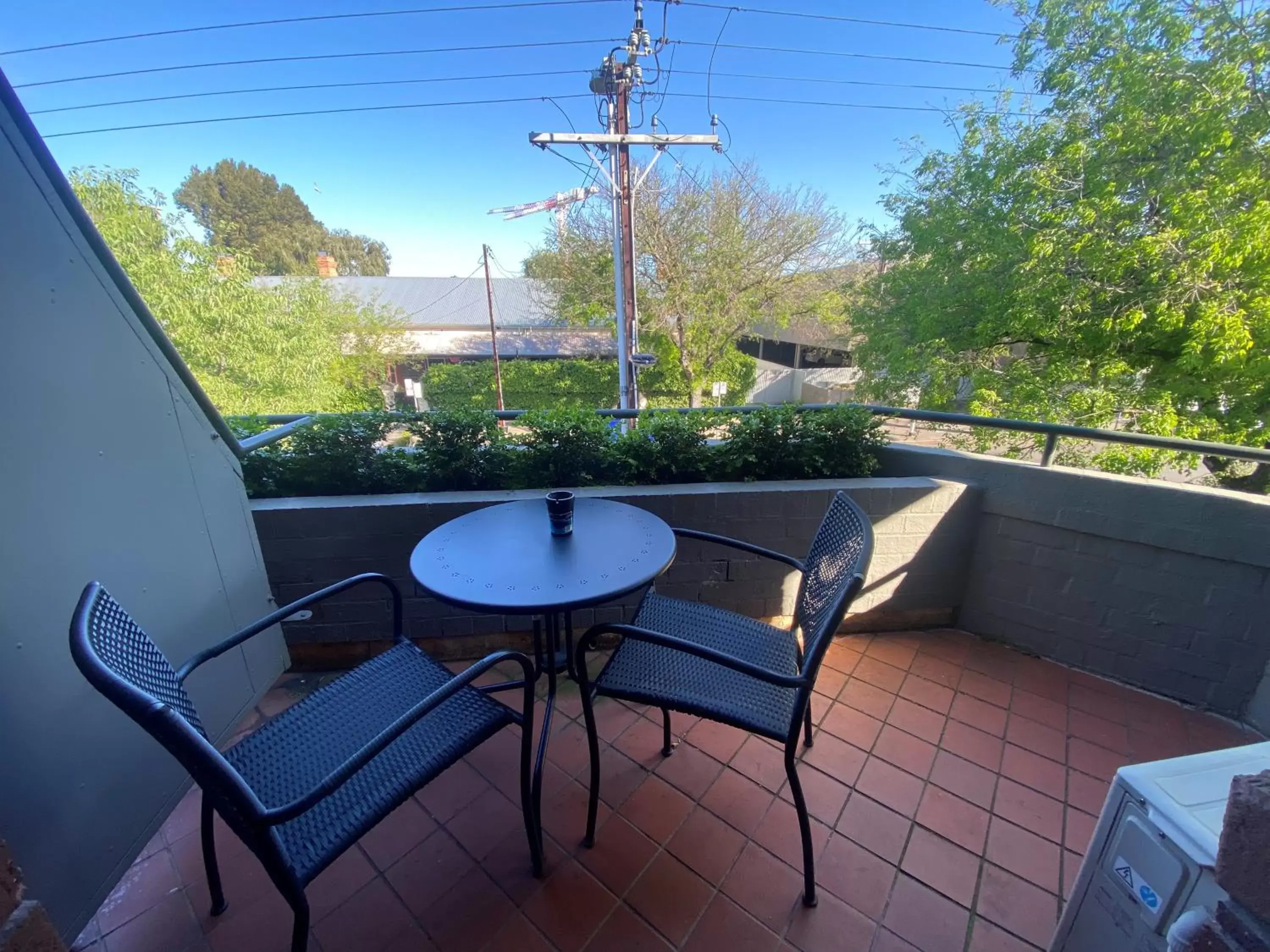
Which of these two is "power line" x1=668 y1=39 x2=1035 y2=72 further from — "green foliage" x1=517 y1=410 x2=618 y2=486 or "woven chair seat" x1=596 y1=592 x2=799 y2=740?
"woven chair seat" x1=596 y1=592 x2=799 y2=740

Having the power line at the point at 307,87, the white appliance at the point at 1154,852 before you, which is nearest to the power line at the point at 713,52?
the power line at the point at 307,87

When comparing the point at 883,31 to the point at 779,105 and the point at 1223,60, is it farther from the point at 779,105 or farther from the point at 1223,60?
the point at 1223,60

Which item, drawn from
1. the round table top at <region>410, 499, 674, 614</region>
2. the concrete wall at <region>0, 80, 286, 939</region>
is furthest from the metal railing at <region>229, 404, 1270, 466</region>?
the round table top at <region>410, 499, 674, 614</region>

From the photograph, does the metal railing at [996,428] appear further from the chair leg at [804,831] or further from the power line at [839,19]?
the power line at [839,19]

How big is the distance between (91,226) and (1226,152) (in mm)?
7672

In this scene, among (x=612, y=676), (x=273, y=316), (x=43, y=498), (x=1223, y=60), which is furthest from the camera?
(x=273, y=316)

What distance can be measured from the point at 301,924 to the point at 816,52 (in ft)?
35.4

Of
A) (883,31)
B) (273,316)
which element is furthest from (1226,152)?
(273,316)

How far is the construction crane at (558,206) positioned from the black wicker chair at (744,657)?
423 inches

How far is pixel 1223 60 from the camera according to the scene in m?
4.45

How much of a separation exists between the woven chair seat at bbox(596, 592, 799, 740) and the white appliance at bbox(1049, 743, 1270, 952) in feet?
1.79

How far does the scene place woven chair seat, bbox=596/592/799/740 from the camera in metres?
1.21

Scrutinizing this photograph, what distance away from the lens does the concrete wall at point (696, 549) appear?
74.0 inches

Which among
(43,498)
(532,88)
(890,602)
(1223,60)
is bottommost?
(890,602)
